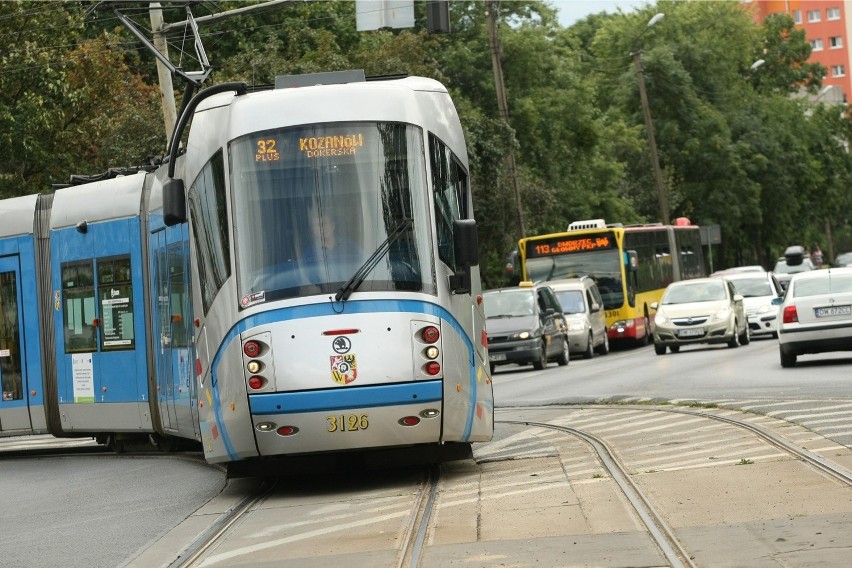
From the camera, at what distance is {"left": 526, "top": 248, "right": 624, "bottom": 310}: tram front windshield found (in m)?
42.7

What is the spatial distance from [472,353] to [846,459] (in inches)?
117

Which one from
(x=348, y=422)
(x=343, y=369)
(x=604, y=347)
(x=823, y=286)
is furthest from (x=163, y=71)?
(x=604, y=347)

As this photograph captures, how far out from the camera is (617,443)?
49.4 feet

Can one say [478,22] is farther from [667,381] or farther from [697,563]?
[697,563]

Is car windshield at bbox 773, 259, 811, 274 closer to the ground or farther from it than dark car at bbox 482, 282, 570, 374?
farther from it

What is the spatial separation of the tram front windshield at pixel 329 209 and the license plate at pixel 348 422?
0.98m

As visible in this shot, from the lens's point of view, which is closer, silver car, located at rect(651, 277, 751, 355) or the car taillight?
the car taillight

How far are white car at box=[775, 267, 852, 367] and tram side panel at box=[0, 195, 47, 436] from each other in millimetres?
11887

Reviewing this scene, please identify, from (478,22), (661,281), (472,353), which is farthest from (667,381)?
(478,22)

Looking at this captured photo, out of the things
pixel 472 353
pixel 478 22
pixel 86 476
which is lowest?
pixel 86 476

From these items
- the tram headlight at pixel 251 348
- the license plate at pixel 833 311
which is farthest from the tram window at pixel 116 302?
the license plate at pixel 833 311

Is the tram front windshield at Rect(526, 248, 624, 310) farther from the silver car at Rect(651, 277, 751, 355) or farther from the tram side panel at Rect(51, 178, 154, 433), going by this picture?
the tram side panel at Rect(51, 178, 154, 433)

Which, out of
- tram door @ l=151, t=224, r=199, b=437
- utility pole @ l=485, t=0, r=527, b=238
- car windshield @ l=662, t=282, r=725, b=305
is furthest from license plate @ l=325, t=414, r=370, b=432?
utility pole @ l=485, t=0, r=527, b=238

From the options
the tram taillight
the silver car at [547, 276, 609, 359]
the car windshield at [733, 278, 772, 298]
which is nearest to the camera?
the tram taillight
